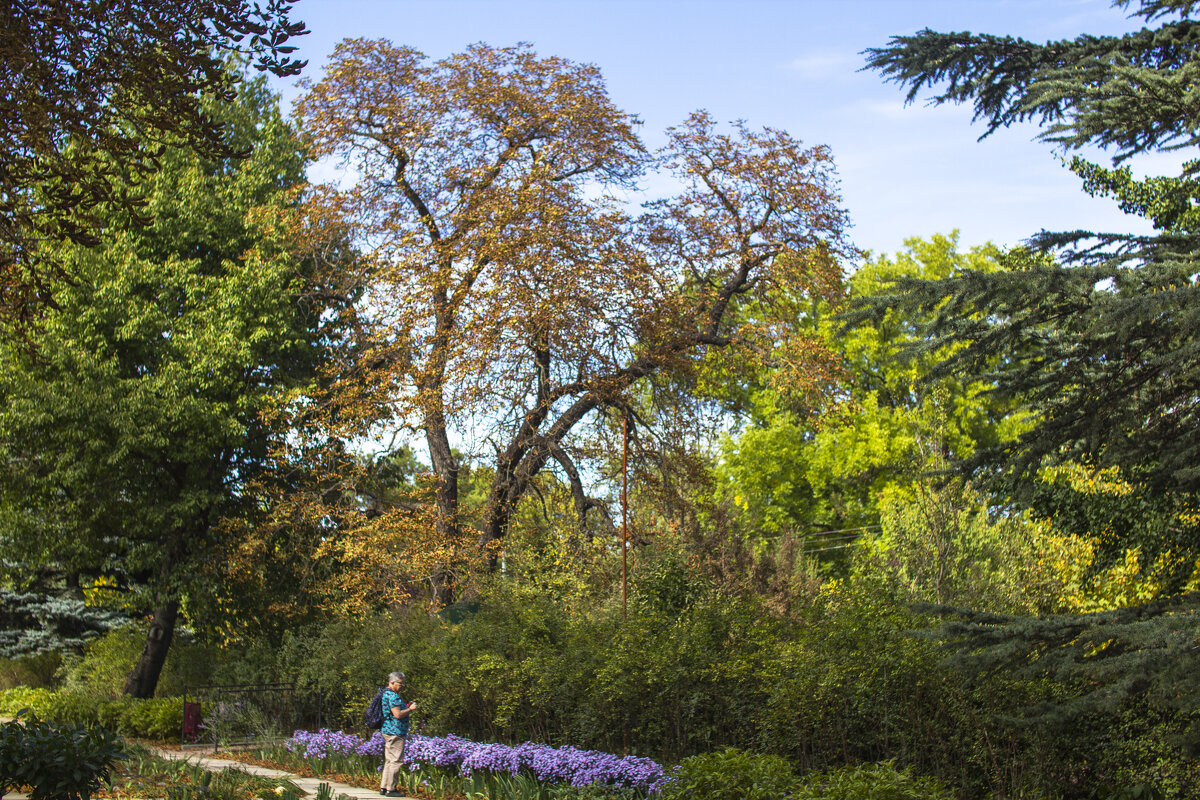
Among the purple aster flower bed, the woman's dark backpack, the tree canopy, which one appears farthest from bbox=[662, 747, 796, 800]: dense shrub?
the tree canopy

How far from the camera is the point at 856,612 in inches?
366

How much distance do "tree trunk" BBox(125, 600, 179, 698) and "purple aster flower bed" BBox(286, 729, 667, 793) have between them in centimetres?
940

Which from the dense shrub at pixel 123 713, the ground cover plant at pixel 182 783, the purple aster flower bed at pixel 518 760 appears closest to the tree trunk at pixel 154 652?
the dense shrub at pixel 123 713

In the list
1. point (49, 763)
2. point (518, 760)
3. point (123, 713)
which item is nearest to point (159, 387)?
point (123, 713)

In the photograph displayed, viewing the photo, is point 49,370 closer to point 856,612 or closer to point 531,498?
point 531,498

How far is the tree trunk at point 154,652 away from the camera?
20.5 metres

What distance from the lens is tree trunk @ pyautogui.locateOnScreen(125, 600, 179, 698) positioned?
20.5m

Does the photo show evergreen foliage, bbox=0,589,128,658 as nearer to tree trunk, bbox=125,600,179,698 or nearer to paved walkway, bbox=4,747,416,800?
tree trunk, bbox=125,600,179,698

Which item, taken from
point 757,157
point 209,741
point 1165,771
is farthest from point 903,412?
point 1165,771

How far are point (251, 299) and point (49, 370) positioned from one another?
12.4ft

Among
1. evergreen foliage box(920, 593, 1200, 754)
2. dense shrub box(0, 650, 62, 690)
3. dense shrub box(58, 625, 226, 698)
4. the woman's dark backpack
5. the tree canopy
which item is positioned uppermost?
Result: the tree canopy

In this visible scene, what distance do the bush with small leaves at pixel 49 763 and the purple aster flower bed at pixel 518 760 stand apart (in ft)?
12.2

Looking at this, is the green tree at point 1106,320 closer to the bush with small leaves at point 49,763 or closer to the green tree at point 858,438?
the bush with small leaves at point 49,763

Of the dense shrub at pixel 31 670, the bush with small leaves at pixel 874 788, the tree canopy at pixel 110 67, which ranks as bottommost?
the dense shrub at pixel 31 670
